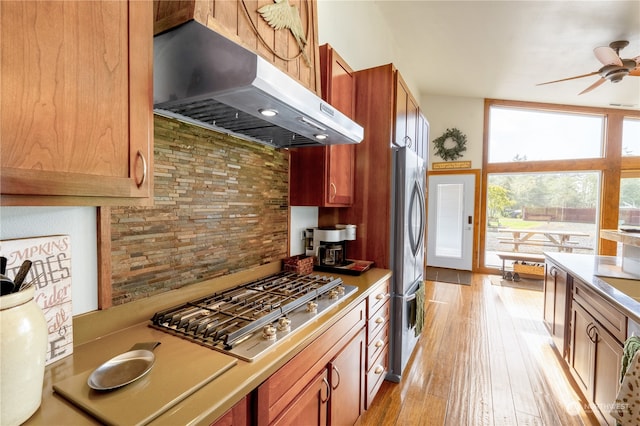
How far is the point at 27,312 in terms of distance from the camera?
643 millimetres

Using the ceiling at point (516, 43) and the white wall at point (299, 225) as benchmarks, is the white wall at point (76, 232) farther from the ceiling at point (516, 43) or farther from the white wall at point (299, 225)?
the ceiling at point (516, 43)

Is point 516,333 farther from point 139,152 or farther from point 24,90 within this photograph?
point 24,90

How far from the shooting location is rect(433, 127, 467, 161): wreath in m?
5.85

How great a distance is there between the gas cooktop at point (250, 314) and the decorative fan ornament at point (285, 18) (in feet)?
4.03

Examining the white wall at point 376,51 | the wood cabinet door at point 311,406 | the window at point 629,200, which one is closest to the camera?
the wood cabinet door at point 311,406

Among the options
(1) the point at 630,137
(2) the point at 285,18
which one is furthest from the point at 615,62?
(2) the point at 285,18

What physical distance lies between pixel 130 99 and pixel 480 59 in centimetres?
475

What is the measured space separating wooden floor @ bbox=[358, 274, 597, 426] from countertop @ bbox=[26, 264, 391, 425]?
123 cm

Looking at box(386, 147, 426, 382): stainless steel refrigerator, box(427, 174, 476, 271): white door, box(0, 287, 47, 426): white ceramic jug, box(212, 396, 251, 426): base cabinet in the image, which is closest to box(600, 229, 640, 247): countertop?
box(386, 147, 426, 382): stainless steel refrigerator

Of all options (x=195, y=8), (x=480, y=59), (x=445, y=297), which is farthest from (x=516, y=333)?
(x=195, y=8)

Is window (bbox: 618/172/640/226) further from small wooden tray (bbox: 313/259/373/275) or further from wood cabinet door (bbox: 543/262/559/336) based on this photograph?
small wooden tray (bbox: 313/259/373/275)

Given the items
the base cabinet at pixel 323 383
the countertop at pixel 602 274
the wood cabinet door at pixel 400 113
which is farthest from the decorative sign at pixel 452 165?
the base cabinet at pixel 323 383

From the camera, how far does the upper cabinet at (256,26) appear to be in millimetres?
956

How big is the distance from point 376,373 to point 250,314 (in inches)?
48.0
